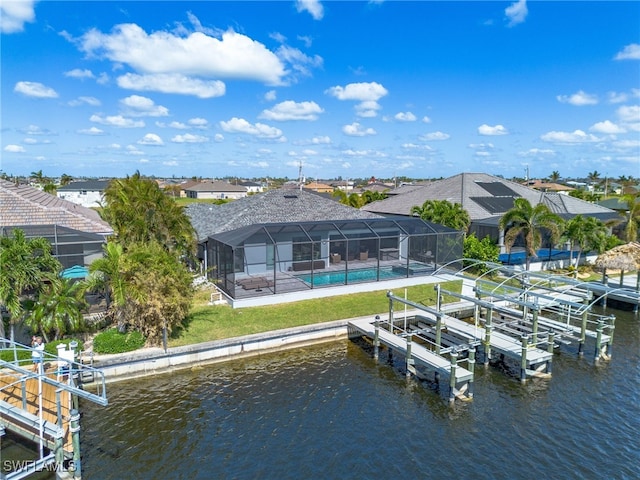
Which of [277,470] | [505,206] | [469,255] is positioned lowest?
[277,470]

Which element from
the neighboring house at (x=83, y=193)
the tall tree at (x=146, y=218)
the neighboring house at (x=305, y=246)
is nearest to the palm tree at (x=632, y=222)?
the neighboring house at (x=305, y=246)

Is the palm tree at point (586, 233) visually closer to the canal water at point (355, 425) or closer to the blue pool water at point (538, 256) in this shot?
the blue pool water at point (538, 256)

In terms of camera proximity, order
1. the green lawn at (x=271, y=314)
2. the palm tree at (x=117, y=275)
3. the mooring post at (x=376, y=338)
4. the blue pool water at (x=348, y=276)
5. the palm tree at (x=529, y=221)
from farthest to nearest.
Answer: the palm tree at (x=529, y=221)
the blue pool water at (x=348, y=276)
the green lawn at (x=271, y=314)
the mooring post at (x=376, y=338)
the palm tree at (x=117, y=275)

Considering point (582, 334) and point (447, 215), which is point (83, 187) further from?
point (582, 334)

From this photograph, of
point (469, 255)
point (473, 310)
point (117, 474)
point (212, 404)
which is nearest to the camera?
point (117, 474)

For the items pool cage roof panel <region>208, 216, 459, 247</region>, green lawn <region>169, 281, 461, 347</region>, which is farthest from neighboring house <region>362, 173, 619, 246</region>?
green lawn <region>169, 281, 461, 347</region>

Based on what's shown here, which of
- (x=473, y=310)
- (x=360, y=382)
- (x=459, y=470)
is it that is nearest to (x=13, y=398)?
(x=360, y=382)

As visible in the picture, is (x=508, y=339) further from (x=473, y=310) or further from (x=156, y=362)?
(x=156, y=362)
